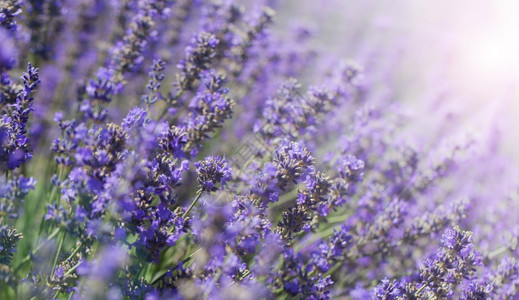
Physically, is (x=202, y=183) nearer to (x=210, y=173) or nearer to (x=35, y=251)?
(x=210, y=173)

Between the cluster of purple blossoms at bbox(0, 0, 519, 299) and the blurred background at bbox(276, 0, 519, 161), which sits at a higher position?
Result: the blurred background at bbox(276, 0, 519, 161)

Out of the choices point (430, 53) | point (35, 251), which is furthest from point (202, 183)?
point (430, 53)

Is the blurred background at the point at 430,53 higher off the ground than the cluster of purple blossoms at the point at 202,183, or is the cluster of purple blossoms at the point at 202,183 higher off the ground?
the blurred background at the point at 430,53

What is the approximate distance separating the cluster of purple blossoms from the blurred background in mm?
2546

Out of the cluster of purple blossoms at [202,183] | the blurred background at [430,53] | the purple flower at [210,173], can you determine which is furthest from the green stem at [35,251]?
the blurred background at [430,53]

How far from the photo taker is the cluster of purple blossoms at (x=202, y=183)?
2199 mm

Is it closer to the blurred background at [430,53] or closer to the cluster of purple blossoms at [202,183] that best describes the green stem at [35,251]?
the cluster of purple blossoms at [202,183]

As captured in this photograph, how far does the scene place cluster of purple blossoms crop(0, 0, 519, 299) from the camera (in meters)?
2.20

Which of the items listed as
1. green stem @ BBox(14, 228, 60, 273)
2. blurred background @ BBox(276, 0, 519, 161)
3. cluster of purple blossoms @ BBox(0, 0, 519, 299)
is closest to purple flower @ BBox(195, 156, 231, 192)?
cluster of purple blossoms @ BBox(0, 0, 519, 299)

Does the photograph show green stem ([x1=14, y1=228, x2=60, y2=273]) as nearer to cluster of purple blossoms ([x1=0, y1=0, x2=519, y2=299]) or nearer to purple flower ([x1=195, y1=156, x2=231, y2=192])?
cluster of purple blossoms ([x1=0, y1=0, x2=519, y2=299])

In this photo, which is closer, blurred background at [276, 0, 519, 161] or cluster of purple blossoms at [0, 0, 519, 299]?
cluster of purple blossoms at [0, 0, 519, 299]

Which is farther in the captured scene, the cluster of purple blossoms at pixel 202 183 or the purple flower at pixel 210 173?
the purple flower at pixel 210 173

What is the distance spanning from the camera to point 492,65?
368 inches

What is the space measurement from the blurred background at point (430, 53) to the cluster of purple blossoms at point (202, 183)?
255 cm
